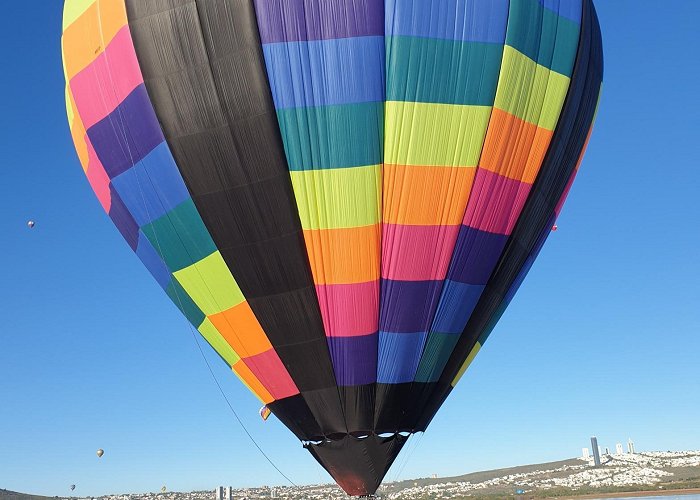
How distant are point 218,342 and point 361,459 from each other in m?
3.20

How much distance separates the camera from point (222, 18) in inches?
410

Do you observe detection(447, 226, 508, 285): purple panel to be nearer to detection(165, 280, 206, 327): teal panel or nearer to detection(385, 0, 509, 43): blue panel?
detection(385, 0, 509, 43): blue panel

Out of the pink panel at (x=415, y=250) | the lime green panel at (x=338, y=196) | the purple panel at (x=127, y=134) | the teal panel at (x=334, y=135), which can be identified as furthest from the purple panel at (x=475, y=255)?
the purple panel at (x=127, y=134)

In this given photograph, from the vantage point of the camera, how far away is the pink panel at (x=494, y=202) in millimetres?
11086

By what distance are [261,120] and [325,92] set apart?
3.29 feet

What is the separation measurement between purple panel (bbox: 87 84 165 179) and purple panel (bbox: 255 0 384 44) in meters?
2.30

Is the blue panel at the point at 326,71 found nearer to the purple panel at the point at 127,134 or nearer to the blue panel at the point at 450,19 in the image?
the blue panel at the point at 450,19

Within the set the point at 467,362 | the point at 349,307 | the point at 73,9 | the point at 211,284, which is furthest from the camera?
the point at 73,9

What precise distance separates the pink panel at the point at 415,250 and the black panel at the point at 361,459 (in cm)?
260

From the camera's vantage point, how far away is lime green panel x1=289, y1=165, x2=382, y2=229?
1059 cm

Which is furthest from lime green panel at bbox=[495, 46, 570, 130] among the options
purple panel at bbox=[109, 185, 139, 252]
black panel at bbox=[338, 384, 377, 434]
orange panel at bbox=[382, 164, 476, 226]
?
purple panel at bbox=[109, 185, 139, 252]

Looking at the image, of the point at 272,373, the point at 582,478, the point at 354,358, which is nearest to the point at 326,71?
the point at 354,358

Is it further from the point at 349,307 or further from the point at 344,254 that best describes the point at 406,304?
the point at 344,254

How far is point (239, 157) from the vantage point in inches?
421
